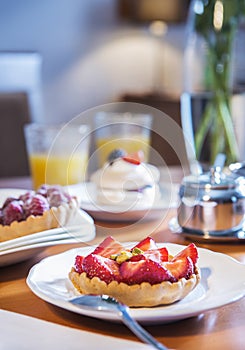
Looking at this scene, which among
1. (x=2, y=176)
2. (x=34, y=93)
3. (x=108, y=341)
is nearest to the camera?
(x=108, y=341)

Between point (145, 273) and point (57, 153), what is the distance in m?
1.00

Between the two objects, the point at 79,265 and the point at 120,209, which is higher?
the point at 79,265

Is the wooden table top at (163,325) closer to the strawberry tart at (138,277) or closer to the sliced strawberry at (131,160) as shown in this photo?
the strawberry tart at (138,277)

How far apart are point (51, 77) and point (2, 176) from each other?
1844 millimetres

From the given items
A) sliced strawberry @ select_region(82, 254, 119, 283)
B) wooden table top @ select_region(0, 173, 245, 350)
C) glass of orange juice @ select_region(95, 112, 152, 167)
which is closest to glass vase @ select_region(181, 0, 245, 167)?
glass of orange juice @ select_region(95, 112, 152, 167)

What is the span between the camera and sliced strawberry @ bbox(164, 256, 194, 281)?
34.5 inches

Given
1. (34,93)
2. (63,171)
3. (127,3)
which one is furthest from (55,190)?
(127,3)

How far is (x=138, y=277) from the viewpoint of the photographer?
0.85 metres

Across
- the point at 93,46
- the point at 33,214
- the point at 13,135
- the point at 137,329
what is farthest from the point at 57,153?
the point at 93,46

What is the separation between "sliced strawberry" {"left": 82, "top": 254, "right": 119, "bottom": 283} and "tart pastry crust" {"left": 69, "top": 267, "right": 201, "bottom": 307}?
1 centimetres

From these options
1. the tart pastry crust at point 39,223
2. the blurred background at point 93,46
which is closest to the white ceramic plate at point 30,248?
the tart pastry crust at point 39,223

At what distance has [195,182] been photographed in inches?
51.1

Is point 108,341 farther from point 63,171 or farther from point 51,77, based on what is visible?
point 51,77

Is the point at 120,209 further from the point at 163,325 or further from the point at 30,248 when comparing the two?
the point at 163,325
